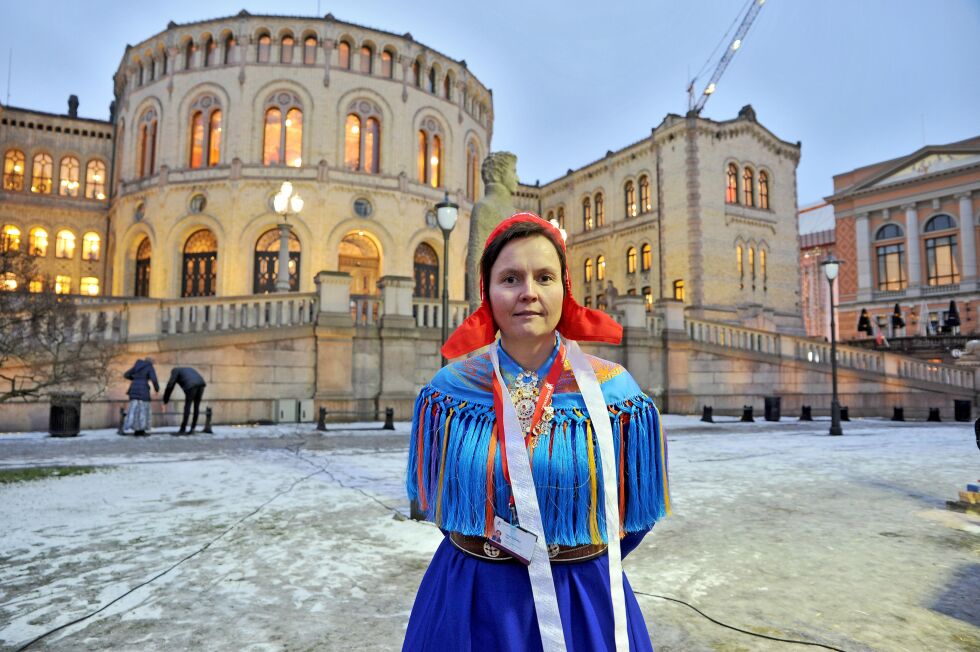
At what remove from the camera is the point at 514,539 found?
1652 mm

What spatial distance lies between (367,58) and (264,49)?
547cm

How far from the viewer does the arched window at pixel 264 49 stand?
31.2m

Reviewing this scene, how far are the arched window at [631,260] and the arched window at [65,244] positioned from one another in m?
36.2

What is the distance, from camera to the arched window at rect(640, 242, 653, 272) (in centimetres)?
3928

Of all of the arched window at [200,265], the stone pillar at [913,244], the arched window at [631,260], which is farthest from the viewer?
the stone pillar at [913,244]

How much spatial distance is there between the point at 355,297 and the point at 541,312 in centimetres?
1632

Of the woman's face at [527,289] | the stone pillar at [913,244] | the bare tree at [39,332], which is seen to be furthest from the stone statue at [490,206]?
the stone pillar at [913,244]

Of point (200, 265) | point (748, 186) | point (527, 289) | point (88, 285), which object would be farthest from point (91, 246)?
point (527, 289)

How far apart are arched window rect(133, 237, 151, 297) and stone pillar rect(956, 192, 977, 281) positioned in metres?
52.0

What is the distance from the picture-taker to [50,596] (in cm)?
368

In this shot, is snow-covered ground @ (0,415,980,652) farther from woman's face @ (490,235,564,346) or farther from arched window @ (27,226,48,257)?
arched window @ (27,226,48,257)

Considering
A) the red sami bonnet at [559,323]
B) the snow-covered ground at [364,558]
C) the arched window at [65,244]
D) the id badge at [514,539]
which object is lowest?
the snow-covered ground at [364,558]

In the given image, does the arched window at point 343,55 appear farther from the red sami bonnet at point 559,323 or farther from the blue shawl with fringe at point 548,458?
the blue shawl with fringe at point 548,458

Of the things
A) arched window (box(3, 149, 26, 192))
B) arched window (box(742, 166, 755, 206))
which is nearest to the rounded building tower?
arched window (box(3, 149, 26, 192))
